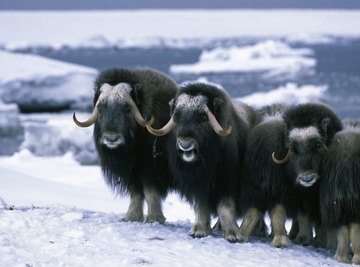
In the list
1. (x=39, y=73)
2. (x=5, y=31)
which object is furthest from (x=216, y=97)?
(x=5, y=31)

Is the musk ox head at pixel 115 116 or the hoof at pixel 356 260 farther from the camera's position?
the musk ox head at pixel 115 116

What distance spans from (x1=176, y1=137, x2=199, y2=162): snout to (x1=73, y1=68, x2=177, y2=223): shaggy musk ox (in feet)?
1.25

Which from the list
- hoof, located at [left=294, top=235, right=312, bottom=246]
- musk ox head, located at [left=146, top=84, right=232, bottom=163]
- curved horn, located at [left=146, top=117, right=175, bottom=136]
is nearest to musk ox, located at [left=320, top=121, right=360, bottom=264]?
hoof, located at [left=294, top=235, right=312, bottom=246]

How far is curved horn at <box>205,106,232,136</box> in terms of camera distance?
13.5 ft

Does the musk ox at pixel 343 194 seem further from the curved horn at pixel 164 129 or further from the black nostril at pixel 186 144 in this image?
the curved horn at pixel 164 129

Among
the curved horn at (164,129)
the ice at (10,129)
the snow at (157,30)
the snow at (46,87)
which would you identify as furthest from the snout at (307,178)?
the snow at (157,30)

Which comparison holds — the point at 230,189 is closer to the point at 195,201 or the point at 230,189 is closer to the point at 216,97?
the point at 195,201

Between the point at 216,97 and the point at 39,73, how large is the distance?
13.8m

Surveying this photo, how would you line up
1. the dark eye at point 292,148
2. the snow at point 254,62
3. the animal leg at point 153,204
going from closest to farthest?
the dark eye at point 292,148, the animal leg at point 153,204, the snow at point 254,62

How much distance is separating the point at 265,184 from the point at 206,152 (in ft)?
1.32

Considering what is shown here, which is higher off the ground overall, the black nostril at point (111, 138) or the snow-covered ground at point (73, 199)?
the black nostril at point (111, 138)

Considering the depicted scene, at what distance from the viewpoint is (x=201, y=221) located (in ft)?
14.4

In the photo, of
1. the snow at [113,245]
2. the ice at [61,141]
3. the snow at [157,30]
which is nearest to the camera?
the snow at [113,245]

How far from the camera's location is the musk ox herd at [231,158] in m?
4.05
